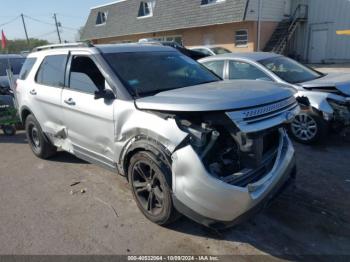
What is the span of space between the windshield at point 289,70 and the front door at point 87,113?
352 cm

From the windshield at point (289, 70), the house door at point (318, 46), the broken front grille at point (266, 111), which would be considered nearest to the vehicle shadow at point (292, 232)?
the broken front grille at point (266, 111)

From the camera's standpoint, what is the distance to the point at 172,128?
286cm

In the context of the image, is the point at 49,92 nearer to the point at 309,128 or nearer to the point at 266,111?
the point at 266,111

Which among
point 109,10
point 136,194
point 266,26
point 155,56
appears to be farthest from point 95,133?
point 109,10

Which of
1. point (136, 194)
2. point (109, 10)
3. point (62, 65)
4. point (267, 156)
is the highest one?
point (109, 10)

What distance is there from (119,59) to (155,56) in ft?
1.78

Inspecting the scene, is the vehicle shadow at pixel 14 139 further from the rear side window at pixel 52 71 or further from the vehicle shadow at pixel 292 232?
the vehicle shadow at pixel 292 232

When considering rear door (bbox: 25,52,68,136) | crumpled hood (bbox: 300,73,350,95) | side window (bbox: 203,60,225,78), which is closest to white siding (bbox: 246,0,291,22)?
side window (bbox: 203,60,225,78)

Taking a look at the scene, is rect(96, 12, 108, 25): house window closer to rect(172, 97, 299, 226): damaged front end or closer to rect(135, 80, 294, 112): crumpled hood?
rect(135, 80, 294, 112): crumpled hood

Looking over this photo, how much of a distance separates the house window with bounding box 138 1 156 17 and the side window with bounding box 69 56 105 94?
24.2 meters

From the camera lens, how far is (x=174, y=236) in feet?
10.5

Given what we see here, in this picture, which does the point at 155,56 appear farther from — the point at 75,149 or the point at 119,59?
the point at 75,149

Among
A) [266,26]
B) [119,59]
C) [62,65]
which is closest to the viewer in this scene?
[119,59]

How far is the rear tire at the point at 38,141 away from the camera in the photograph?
5168 millimetres
